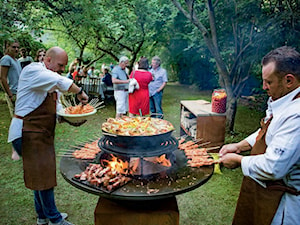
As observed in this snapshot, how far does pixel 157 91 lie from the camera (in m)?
7.44

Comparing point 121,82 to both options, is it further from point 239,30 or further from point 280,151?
point 280,151

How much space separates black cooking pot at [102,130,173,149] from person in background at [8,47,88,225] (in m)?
0.67

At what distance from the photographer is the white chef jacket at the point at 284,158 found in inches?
60.6

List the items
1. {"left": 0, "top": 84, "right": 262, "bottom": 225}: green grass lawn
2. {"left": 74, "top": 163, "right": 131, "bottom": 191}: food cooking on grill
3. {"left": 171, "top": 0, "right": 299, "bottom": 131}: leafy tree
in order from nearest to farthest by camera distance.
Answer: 1. {"left": 74, "top": 163, "right": 131, "bottom": 191}: food cooking on grill
2. {"left": 0, "top": 84, "right": 262, "bottom": 225}: green grass lawn
3. {"left": 171, "top": 0, "right": 299, "bottom": 131}: leafy tree

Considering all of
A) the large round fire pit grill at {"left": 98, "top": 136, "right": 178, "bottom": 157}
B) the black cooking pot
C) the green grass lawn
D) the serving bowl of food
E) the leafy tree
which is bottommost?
the green grass lawn

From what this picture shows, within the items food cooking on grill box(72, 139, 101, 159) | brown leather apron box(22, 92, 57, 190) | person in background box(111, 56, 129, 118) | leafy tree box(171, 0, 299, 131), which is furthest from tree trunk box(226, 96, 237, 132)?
brown leather apron box(22, 92, 57, 190)

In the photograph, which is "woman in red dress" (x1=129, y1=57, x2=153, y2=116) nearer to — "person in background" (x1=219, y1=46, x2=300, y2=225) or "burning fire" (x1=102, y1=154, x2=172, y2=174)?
"burning fire" (x1=102, y1=154, x2=172, y2=174)

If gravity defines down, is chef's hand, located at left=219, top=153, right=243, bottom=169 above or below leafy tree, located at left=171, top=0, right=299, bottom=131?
below

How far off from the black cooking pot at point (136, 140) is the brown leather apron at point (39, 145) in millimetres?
782

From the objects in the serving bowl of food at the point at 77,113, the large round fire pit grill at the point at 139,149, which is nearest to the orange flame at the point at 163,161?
the large round fire pit grill at the point at 139,149

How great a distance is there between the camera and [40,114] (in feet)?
8.87

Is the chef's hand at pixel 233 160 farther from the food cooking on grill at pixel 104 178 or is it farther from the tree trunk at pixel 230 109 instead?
the tree trunk at pixel 230 109

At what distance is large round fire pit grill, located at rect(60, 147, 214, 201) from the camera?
2045mm

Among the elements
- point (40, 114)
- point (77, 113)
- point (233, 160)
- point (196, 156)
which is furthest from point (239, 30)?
point (40, 114)
